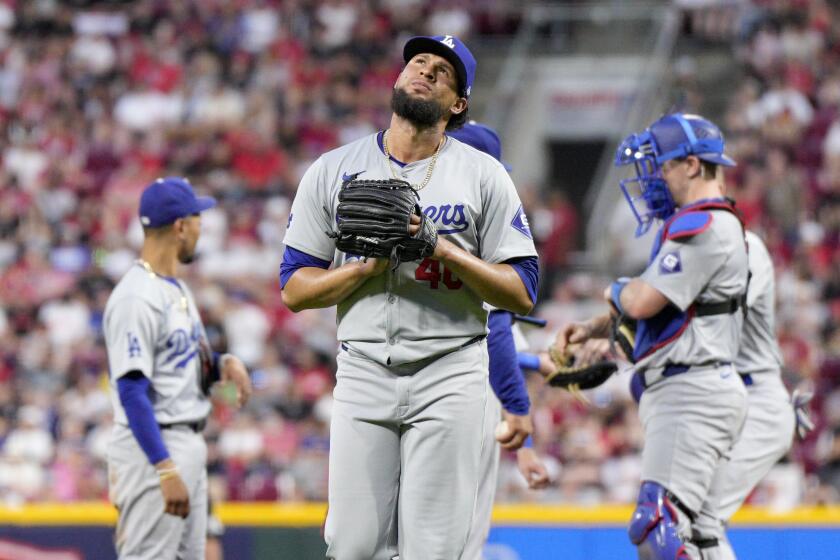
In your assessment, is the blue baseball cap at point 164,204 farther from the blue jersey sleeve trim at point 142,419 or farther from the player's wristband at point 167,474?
the player's wristband at point 167,474

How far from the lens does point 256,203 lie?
14859mm

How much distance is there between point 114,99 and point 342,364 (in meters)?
12.9

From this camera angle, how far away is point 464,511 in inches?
178

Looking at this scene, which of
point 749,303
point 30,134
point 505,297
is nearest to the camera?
point 505,297

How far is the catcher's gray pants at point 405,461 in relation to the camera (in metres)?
4.47

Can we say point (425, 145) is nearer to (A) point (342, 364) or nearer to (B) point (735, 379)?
(A) point (342, 364)

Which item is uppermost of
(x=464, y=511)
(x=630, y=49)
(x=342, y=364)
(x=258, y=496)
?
(x=630, y=49)

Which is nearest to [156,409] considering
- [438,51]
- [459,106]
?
[459,106]

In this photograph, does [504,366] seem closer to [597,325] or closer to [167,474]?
[597,325]

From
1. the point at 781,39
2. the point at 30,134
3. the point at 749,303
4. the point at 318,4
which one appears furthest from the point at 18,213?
the point at 749,303

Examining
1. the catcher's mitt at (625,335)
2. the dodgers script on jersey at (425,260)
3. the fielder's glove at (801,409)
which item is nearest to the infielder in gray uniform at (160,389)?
the dodgers script on jersey at (425,260)

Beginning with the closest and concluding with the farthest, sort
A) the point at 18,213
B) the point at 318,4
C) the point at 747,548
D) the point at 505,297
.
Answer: the point at 505,297, the point at 747,548, the point at 18,213, the point at 318,4

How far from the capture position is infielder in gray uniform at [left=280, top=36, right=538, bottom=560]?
4480 mm

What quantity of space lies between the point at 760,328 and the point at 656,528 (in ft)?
4.41
